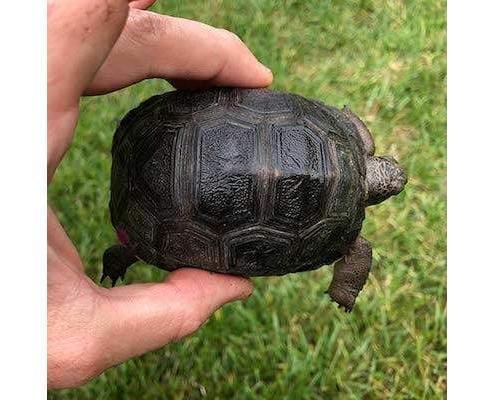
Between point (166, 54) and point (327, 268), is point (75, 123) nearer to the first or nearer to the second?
point (166, 54)

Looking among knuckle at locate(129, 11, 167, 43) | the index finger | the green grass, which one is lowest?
the green grass

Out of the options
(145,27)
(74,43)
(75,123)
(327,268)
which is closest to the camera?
(74,43)

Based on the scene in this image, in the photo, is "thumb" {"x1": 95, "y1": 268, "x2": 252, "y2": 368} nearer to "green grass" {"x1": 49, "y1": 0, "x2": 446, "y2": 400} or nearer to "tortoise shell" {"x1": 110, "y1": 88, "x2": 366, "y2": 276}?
"tortoise shell" {"x1": 110, "y1": 88, "x2": 366, "y2": 276}

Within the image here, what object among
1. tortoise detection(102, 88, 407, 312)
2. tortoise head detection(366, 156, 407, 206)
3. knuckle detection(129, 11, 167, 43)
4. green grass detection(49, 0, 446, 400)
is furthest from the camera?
green grass detection(49, 0, 446, 400)

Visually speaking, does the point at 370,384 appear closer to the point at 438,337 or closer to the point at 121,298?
the point at 438,337

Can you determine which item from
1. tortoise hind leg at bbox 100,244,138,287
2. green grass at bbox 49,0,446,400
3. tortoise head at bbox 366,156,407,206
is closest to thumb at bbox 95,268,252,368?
tortoise hind leg at bbox 100,244,138,287

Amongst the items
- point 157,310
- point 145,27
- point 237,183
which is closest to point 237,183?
point 237,183
